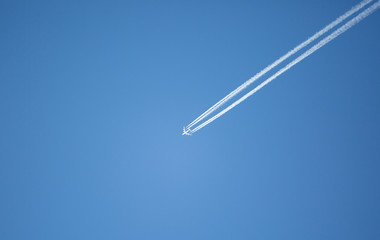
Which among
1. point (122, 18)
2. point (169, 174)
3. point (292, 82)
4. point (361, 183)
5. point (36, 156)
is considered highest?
point (122, 18)

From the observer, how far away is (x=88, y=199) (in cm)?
206

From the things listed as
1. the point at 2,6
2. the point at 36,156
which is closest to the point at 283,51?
the point at 36,156

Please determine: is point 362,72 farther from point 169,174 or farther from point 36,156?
point 36,156

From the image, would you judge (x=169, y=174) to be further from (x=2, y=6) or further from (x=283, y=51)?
(x=2, y=6)

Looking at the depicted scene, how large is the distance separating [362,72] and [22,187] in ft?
11.3

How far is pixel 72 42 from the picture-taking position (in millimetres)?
2078

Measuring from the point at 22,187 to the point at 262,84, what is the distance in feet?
8.22

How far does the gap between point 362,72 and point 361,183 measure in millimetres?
1075

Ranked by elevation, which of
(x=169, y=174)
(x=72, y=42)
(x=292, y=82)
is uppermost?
(x=72, y=42)

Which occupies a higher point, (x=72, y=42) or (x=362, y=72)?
(x=72, y=42)

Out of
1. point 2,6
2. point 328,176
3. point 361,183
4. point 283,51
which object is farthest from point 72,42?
point 361,183

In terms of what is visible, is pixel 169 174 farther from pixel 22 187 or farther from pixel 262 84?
pixel 22 187

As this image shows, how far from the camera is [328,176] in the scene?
81.5 inches

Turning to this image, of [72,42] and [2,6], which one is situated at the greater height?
[2,6]
